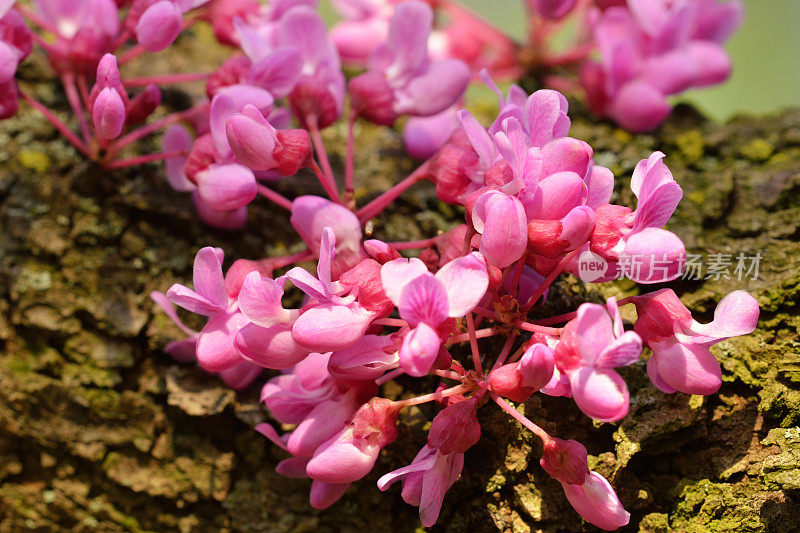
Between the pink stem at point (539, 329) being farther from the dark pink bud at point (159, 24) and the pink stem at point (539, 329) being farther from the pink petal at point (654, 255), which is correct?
the dark pink bud at point (159, 24)

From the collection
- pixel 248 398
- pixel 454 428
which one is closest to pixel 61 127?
pixel 248 398

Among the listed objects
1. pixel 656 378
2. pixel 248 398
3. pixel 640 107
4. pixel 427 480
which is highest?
pixel 640 107

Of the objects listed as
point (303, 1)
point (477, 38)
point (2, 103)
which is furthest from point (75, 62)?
point (477, 38)

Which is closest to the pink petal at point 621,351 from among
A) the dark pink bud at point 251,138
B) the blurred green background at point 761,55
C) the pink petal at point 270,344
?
the pink petal at point 270,344

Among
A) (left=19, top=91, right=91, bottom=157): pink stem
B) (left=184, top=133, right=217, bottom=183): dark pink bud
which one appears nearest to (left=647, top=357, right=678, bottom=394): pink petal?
(left=184, top=133, right=217, bottom=183): dark pink bud

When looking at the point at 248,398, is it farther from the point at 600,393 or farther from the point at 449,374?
the point at 600,393

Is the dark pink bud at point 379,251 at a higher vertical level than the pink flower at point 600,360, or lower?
lower

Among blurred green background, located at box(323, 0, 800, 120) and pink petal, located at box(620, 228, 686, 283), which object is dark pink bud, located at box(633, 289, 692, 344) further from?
blurred green background, located at box(323, 0, 800, 120)
